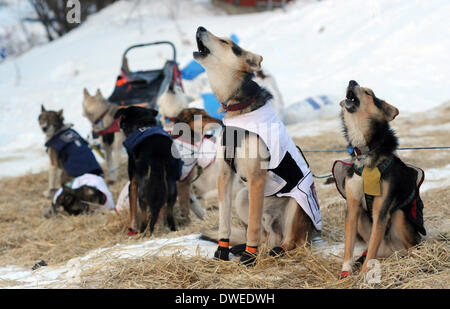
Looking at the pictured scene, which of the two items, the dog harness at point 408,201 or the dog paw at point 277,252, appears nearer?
the dog harness at point 408,201

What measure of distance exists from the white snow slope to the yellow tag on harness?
7.57 meters

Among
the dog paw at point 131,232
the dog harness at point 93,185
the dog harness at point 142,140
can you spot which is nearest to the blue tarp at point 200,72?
the dog harness at point 93,185

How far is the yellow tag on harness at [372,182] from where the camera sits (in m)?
2.70

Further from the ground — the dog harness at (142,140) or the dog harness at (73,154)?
the dog harness at (142,140)

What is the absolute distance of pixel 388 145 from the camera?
2.80m

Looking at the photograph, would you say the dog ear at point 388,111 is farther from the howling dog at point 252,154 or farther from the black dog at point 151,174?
the black dog at point 151,174

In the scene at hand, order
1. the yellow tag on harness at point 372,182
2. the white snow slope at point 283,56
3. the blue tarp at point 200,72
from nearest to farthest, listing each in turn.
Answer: the yellow tag on harness at point 372,182 → the blue tarp at point 200,72 → the white snow slope at point 283,56

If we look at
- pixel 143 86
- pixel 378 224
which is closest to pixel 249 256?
pixel 378 224

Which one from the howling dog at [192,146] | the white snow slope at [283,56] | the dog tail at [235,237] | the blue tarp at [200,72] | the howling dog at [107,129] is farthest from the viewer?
the white snow slope at [283,56]

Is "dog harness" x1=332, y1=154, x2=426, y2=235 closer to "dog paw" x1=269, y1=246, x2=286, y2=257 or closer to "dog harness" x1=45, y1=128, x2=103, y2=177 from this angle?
"dog paw" x1=269, y1=246, x2=286, y2=257

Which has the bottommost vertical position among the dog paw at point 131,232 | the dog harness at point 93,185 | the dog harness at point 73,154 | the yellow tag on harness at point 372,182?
the dog paw at point 131,232

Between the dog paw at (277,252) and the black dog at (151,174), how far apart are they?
174 cm

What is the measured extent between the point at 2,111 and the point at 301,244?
42.6ft

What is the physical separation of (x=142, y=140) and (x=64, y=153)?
241cm
